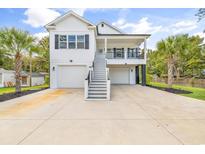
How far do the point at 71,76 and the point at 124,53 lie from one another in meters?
6.94

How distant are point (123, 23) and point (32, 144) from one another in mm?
27105

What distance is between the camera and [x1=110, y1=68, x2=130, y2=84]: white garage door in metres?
20.3

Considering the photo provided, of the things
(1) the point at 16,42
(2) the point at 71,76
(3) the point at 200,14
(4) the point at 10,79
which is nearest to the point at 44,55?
(4) the point at 10,79

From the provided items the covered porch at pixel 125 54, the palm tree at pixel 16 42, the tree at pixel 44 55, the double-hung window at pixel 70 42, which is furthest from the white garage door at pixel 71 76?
the tree at pixel 44 55

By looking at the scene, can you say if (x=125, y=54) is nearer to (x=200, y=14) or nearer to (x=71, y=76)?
(x=71, y=76)

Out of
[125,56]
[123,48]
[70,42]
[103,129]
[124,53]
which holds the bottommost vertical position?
[103,129]

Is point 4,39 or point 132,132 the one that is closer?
point 132,132

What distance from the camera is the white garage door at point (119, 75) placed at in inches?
800

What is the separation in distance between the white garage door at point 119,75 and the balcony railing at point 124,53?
1.96 meters

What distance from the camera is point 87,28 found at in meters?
15.0

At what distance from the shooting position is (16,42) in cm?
1192
